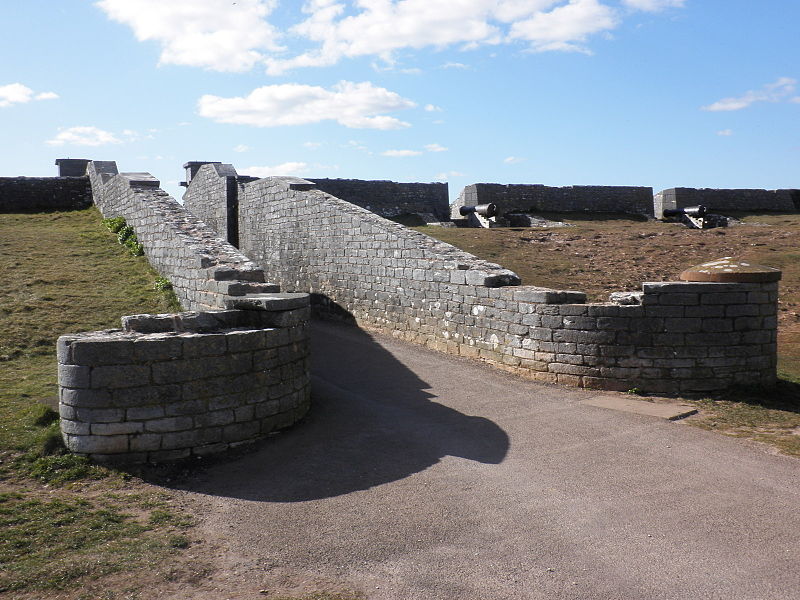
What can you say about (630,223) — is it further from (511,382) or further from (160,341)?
(160,341)

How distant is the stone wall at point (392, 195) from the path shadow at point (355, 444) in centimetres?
1680

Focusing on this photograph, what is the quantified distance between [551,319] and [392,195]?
1874 centimetres

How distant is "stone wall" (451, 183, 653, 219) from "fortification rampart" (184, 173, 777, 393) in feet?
48.4

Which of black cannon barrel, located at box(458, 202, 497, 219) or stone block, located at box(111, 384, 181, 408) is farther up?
black cannon barrel, located at box(458, 202, 497, 219)

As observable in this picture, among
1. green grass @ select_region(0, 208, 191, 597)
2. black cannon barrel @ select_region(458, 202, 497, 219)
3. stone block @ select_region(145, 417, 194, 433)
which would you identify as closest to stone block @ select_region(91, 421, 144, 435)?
stone block @ select_region(145, 417, 194, 433)

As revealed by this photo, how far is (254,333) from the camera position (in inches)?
268

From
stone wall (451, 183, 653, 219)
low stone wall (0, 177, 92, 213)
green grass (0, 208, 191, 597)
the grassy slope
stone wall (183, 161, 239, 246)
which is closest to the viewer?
green grass (0, 208, 191, 597)

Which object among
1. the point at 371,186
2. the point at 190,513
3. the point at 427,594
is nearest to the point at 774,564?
the point at 427,594

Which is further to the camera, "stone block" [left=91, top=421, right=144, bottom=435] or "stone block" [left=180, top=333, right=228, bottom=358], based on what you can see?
"stone block" [left=180, top=333, right=228, bottom=358]

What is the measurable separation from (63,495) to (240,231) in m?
14.3

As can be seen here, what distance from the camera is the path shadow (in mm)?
5807

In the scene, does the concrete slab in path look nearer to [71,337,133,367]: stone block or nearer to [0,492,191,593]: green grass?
[0,492,191,593]: green grass

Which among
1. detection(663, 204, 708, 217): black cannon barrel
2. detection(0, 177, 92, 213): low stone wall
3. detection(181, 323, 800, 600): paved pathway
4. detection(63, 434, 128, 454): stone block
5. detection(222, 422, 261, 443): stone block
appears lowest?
detection(181, 323, 800, 600): paved pathway

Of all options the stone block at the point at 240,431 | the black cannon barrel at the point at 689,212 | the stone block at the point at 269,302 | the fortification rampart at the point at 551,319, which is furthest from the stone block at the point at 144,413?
the black cannon barrel at the point at 689,212
